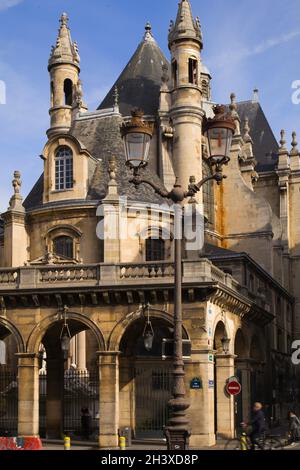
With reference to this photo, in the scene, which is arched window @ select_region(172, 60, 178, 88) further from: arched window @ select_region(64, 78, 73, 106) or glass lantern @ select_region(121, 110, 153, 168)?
glass lantern @ select_region(121, 110, 153, 168)

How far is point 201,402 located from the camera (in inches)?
1155

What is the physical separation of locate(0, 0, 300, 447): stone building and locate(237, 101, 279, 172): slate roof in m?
2.32

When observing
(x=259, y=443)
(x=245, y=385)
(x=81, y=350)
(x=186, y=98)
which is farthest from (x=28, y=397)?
(x=186, y=98)

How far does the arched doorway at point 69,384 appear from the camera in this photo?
33.9 meters

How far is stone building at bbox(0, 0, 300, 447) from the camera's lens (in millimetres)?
30469

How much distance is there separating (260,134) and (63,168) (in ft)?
84.0

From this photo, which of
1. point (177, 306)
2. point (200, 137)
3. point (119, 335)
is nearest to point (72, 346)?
point (119, 335)

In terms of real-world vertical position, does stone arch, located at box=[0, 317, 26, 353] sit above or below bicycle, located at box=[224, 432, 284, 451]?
above

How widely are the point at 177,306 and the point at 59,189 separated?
2137cm

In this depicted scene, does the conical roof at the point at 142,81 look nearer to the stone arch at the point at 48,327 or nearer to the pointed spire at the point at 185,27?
the pointed spire at the point at 185,27

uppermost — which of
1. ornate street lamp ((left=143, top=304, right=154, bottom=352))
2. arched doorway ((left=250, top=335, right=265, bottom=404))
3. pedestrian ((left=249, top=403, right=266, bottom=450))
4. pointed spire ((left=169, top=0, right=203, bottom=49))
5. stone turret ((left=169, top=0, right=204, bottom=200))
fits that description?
pointed spire ((left=169, top=0, right=203, bottom=49))

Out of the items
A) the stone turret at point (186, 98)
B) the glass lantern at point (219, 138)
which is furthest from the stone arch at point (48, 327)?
the stone turret at point (186, 98)

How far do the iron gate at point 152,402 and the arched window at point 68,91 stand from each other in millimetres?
17982

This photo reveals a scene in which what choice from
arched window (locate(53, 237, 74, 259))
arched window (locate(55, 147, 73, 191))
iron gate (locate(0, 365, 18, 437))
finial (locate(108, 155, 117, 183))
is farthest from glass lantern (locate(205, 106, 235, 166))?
arched window (locate(55, 147, 73, 191))
